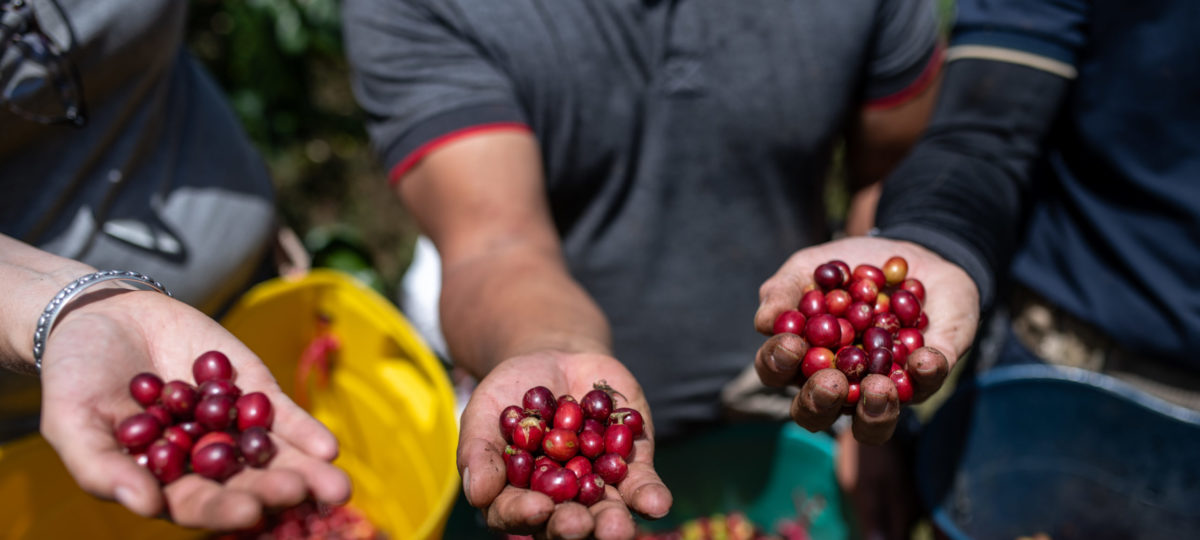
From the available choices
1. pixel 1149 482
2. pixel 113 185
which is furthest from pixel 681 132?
pixel 1149 482

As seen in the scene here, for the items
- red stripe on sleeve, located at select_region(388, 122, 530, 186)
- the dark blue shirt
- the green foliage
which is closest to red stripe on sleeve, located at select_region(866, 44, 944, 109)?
the dark blue shirt

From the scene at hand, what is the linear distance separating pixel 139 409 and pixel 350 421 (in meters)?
A: 1.55

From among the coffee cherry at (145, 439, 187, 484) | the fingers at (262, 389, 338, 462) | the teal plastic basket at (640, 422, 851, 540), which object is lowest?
the teal plastic basket at (640, 422, 851, 540)

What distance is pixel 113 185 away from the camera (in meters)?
2.06

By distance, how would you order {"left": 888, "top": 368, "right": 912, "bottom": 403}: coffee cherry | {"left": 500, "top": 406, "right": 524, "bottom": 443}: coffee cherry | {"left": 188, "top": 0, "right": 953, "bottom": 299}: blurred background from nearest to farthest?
{"left": 500, "top": 406, "right": 524, "bottom": 443}: coffee cherry
{"left": 888, "top": 368, "right": 912, "bottom": 403}: coffee cherry
{"left": 188, "top": 0, "right": 953, "bottom": 299}: blurred background

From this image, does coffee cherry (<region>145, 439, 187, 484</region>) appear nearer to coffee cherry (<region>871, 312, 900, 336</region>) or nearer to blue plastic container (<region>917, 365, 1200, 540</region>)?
coffee cherry (<region>871, 312, 900, 336</region>)

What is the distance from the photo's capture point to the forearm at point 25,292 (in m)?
1.39

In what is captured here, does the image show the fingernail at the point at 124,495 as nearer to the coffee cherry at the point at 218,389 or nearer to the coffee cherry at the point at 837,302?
the coffee cherry at the point at 218,389

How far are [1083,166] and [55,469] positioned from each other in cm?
314

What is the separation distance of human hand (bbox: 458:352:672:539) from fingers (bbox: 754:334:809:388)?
274 millimetres

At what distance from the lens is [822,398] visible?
4.81 ft

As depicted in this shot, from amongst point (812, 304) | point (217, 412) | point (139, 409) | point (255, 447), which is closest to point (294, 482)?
point (255, 447)

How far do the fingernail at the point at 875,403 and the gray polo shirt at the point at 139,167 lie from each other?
1865 mm

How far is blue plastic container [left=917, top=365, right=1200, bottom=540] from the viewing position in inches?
95.5
